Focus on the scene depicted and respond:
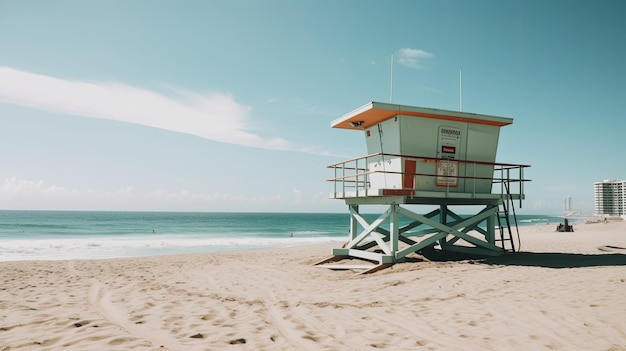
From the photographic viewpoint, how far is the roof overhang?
12.0 m

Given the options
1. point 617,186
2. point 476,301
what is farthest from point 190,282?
point 617,186

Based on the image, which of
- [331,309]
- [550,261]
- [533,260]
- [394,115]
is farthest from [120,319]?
[550,261]

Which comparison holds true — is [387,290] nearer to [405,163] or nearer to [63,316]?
[405,163]

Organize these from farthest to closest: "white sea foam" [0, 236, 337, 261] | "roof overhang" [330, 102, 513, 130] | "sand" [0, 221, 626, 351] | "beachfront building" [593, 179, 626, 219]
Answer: "beachfront building" [593, 179, 626, 219] < "white sea foam" [0, 236, 337, 261] < "roof overhang" [330, 102, 513, 130] < "sand" [0, 221, 626, 351]

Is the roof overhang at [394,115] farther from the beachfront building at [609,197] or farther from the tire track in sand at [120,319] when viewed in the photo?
the beachfront building at [609,197]

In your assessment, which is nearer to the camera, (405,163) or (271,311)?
(271,311)

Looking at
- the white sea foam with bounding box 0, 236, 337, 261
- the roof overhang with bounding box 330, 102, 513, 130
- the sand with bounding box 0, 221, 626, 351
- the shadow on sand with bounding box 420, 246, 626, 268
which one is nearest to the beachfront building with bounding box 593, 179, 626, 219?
the white sea foam with bounding box 0, 236, 337, 261

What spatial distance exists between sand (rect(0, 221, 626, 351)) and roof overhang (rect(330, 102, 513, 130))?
471cm

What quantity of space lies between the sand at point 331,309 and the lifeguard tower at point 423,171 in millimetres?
1808

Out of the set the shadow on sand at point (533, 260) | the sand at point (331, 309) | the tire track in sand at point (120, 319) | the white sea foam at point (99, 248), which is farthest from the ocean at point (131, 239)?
the shadow on sand at point (533, 260)

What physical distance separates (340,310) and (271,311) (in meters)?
1.20

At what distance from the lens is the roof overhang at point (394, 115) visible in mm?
12016

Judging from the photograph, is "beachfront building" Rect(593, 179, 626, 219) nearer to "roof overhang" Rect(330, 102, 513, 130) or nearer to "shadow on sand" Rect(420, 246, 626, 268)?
"shadow on sand" Rect(420, 246, 626, 268)

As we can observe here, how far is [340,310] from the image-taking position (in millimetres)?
6691
